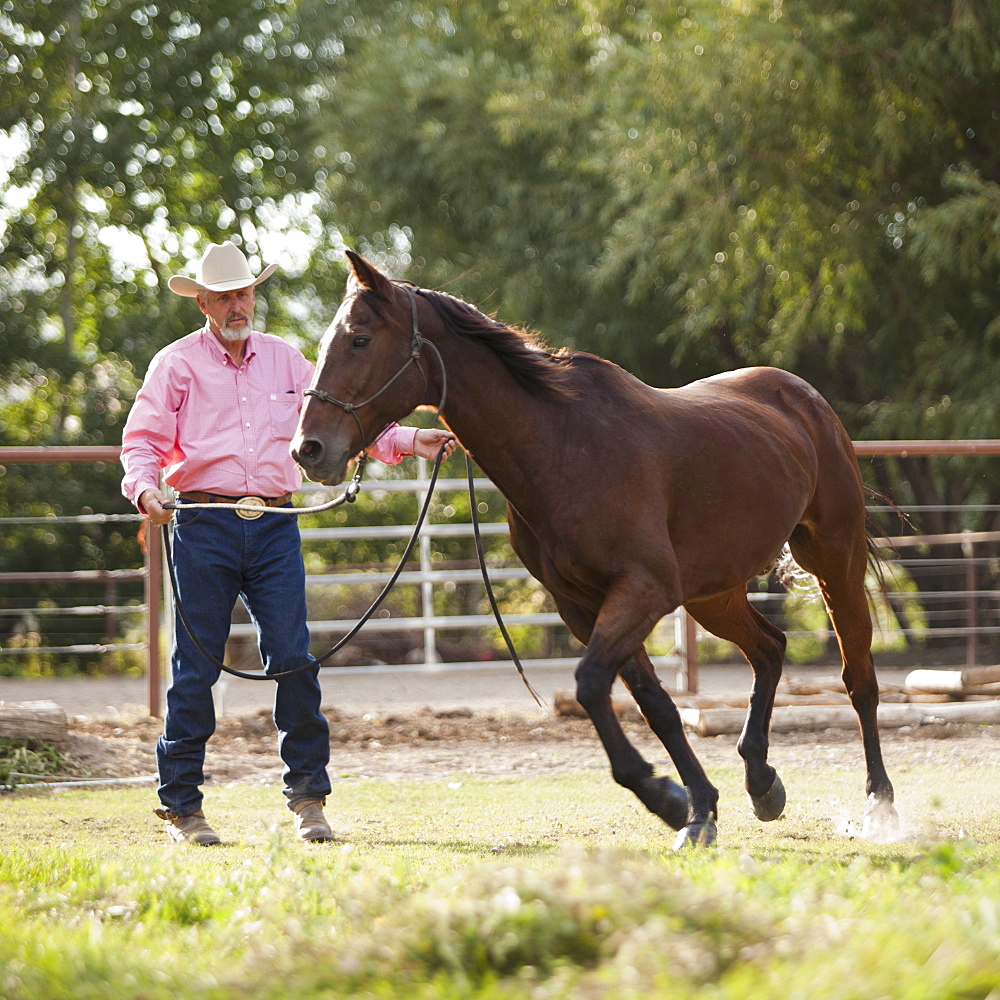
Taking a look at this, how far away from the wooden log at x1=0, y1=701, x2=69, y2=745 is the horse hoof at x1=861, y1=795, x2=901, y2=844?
4.02m

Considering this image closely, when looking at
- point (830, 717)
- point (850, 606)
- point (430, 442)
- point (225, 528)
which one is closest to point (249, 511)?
point (225, 528)

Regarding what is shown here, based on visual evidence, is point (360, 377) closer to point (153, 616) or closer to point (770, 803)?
Answer: point (770, 803)

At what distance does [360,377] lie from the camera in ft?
12.0

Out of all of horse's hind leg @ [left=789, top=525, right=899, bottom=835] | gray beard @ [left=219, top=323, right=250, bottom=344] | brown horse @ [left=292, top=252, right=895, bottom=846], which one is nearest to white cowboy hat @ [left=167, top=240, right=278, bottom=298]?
gray beard @ [left=219, top=323, right=250, bottom=344]

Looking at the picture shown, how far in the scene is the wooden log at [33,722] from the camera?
19.9 feet

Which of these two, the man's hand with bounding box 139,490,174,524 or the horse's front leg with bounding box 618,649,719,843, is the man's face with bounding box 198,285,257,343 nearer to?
the man's hand with bounding box 139,490,174,524

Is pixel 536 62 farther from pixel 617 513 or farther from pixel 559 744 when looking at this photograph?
pixel 617 513

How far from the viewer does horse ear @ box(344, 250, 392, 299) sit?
365cm

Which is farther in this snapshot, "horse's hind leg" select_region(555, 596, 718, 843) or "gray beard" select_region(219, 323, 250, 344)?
"gray beard" select_region(219, 323, 250, 344)

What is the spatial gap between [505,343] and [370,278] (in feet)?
1.57

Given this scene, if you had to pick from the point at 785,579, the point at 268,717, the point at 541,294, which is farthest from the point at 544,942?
the point at 541,294

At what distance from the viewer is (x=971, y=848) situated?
2.86 metres

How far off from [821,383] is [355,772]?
31.1 feet

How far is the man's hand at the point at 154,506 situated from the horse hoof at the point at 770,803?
233 cm
